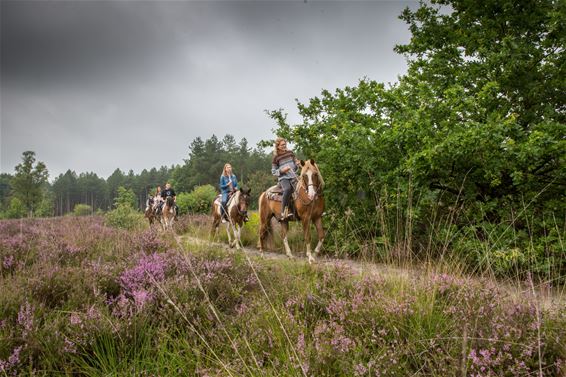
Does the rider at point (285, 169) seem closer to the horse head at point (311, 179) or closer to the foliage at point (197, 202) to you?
the horse head at point (311, 179)

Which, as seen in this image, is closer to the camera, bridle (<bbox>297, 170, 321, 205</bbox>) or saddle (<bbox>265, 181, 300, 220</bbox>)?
bridle (<bbox>297, 170, 321, 205</bbox>)

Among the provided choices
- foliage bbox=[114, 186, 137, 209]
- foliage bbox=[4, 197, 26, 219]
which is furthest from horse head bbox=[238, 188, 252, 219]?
foliage bbox=[4, 197, 26, 219]

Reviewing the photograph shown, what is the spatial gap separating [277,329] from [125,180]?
117 metres

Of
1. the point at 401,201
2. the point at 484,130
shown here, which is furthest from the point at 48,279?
the point at 484,130

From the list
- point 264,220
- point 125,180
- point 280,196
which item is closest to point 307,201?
point 280,196

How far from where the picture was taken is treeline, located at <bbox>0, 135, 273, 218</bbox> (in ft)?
124

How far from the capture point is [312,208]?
25.6ft

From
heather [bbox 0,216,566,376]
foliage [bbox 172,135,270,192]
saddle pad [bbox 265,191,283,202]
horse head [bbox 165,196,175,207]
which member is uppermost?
foliage [bbox 172,135,270,192]

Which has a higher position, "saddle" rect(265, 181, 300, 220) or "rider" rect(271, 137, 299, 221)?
"rider" rect(271, 137, 299, 221)

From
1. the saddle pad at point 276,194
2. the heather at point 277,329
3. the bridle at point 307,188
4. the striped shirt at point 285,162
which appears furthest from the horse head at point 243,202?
the heather at point 277,329

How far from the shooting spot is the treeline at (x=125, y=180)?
37.7 metres

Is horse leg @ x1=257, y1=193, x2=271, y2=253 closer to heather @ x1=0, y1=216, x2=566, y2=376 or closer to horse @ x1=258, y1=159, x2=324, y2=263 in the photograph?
horse @ x1=258, y1=159, x2=324, y2=263

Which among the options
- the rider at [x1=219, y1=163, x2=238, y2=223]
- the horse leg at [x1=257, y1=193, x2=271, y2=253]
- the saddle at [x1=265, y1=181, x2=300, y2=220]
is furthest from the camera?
the rider at [x1=219, y1=163, x2=238, y2=223]

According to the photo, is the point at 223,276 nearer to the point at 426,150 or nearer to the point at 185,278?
the point at 185,278
